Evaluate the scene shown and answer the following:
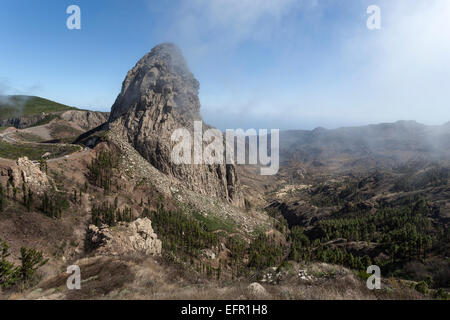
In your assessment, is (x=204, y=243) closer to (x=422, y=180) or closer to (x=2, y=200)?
(x=2, y=200)

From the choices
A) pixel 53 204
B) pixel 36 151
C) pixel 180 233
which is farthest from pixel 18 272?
pixel 36 151

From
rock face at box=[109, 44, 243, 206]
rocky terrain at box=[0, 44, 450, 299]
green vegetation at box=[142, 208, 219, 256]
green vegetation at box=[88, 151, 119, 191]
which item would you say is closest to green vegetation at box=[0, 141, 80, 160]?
rocky terrain at box=[0, 44, 450, 299]

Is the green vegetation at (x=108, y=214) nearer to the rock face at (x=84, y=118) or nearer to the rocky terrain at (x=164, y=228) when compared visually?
the rocky terrain at (x=164, y=228)

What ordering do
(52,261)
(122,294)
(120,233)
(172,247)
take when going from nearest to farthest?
1. (122,294)
2. (52,261)
3. (120,233)
4. (172,247)

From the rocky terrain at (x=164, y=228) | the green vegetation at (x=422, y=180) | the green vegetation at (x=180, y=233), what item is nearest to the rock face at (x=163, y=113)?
the rocky terrain at (x=164, y=228)
